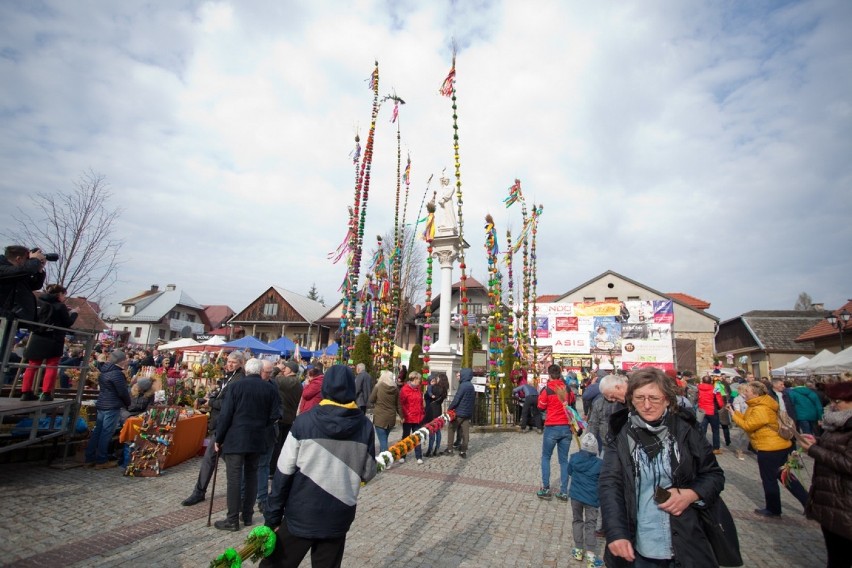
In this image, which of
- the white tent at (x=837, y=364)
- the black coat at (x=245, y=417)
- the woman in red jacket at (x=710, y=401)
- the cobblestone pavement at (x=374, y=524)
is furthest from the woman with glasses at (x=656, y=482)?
the white tent at (x=837, y=364)

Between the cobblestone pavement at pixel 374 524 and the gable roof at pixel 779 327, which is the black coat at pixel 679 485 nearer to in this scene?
the cobblestone pavement at pixel 374 524

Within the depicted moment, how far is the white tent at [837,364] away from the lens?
1504 cm

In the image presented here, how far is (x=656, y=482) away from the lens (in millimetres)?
2275

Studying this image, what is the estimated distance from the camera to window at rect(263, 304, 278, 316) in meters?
43.1

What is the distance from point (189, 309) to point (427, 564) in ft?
187

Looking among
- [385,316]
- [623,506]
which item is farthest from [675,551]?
[385,316]

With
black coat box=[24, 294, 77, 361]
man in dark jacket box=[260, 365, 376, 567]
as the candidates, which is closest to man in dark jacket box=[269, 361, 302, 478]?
black coat box=[24, 294, 77, 361]

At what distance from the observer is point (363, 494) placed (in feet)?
20.1

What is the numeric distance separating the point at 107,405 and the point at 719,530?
779 cm

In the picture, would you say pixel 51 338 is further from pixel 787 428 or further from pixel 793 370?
pixel 793 370

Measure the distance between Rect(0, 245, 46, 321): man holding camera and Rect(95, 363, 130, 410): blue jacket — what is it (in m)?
1.88

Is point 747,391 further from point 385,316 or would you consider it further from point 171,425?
point 385,316

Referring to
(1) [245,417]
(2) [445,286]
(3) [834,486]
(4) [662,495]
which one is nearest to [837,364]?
(2) [445,286]

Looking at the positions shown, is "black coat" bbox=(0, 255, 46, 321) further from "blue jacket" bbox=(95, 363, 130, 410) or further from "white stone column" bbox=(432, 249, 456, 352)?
"white stone column" bbox=(432, 249, 456, 352)
